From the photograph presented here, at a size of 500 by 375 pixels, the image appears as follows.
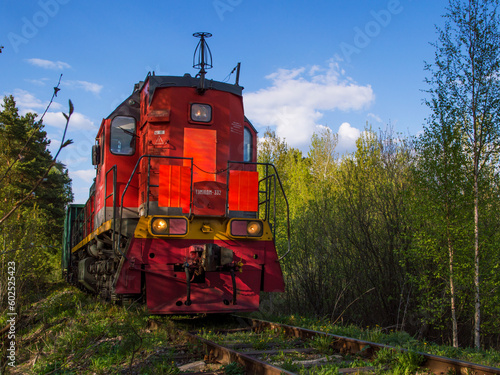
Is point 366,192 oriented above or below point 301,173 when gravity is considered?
below

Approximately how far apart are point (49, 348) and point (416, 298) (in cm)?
770

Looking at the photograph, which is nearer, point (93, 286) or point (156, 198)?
point (156, 198)

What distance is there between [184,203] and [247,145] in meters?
1.81

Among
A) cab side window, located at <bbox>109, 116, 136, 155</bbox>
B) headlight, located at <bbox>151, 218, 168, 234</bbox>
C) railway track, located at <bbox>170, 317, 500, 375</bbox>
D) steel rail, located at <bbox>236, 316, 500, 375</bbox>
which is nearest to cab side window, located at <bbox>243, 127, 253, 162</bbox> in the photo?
cab side window, located at <bbox>109, 116, 136, 155</bbox>

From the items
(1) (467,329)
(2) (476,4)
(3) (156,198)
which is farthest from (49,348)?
(2) (476,4)

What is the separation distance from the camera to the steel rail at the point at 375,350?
144 inches

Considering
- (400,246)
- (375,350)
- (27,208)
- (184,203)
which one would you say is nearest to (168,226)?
(184,203)

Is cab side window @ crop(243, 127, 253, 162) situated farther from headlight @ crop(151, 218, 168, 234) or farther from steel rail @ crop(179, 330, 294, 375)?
steel rail @ crop(179, 330, 294, 375)

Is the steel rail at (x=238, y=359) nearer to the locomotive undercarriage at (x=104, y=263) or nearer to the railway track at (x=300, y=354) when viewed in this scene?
the railway track at (x=300, y=354)

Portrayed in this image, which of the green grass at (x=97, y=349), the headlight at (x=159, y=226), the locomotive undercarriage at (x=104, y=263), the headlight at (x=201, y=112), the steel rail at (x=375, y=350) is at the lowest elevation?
the green grass at (x=97, y=349)

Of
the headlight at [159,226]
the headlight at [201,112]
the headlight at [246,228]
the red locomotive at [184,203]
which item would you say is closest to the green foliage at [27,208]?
the red locomotive at [184,203]

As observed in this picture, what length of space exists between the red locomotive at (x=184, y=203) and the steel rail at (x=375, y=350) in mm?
870

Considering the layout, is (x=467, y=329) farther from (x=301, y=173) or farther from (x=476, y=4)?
(x=301, y=173)

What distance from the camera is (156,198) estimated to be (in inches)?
284
